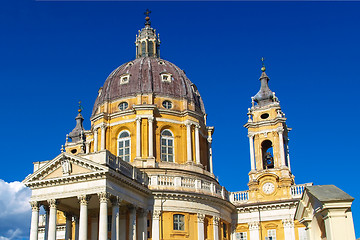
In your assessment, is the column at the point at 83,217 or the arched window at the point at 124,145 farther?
the arched window at the point at 124,145

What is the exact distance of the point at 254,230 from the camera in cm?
4256

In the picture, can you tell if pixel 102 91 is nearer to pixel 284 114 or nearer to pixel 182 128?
pixel 182 128

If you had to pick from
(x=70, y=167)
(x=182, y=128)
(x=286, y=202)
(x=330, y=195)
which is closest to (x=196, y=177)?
(x=182, y=128)

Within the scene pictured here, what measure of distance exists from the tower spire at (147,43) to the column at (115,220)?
22186 mm

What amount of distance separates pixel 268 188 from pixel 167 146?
32.9 ft

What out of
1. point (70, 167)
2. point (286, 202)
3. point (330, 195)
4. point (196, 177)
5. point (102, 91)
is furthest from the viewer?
point (102, 91)

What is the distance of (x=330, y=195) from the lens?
536 inches

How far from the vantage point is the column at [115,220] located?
1193 inches

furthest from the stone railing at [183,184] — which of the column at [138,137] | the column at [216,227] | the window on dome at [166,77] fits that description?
the window on dome at [166,77]

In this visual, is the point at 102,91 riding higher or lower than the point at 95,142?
higher

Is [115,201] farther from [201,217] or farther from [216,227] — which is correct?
[216,227]

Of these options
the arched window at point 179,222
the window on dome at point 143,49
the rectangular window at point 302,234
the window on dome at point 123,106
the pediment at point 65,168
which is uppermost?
the window on dome at point 143,49

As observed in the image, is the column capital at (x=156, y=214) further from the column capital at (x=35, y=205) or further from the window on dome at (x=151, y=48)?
the window on dome at (x=151, y=48)

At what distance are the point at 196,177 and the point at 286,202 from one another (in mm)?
8698
